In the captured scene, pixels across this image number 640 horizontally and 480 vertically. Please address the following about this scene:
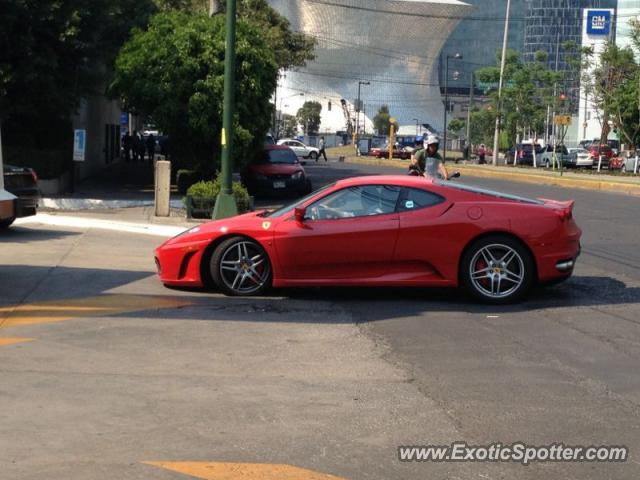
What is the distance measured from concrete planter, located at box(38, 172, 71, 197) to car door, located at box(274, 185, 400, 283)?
15.7 metres

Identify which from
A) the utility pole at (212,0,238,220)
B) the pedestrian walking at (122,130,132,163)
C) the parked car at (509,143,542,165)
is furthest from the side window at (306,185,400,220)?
the parked car at (509,143,542,165)

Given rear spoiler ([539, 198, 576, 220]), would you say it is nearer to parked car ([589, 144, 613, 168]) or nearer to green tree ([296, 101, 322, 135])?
parked car ([589, 144, 613, 168])

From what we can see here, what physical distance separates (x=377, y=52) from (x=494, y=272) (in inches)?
4355

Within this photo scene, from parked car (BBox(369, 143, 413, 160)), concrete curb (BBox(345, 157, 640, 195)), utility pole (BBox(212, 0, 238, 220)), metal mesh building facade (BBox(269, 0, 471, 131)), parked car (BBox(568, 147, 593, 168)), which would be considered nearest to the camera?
utility pole (BBox(212, 0, 238, 220))

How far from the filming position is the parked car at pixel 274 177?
30453 millimetres

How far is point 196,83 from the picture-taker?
26688 millimetres

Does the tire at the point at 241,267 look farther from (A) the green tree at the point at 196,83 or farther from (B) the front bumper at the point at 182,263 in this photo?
(A) the green tree at the point at 196,83

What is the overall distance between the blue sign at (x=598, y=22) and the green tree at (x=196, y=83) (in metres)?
80.7

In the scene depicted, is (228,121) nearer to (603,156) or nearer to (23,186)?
(23,186)

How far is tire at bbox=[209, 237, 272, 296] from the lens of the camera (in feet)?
36.9

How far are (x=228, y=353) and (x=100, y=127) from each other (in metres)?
35.1

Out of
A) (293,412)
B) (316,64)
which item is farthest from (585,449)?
(316,64)

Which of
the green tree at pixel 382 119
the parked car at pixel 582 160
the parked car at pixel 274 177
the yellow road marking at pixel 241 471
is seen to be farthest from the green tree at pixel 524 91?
the green tree at pixel 382 119

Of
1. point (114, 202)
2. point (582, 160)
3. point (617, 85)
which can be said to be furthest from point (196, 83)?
point (582, 160)
